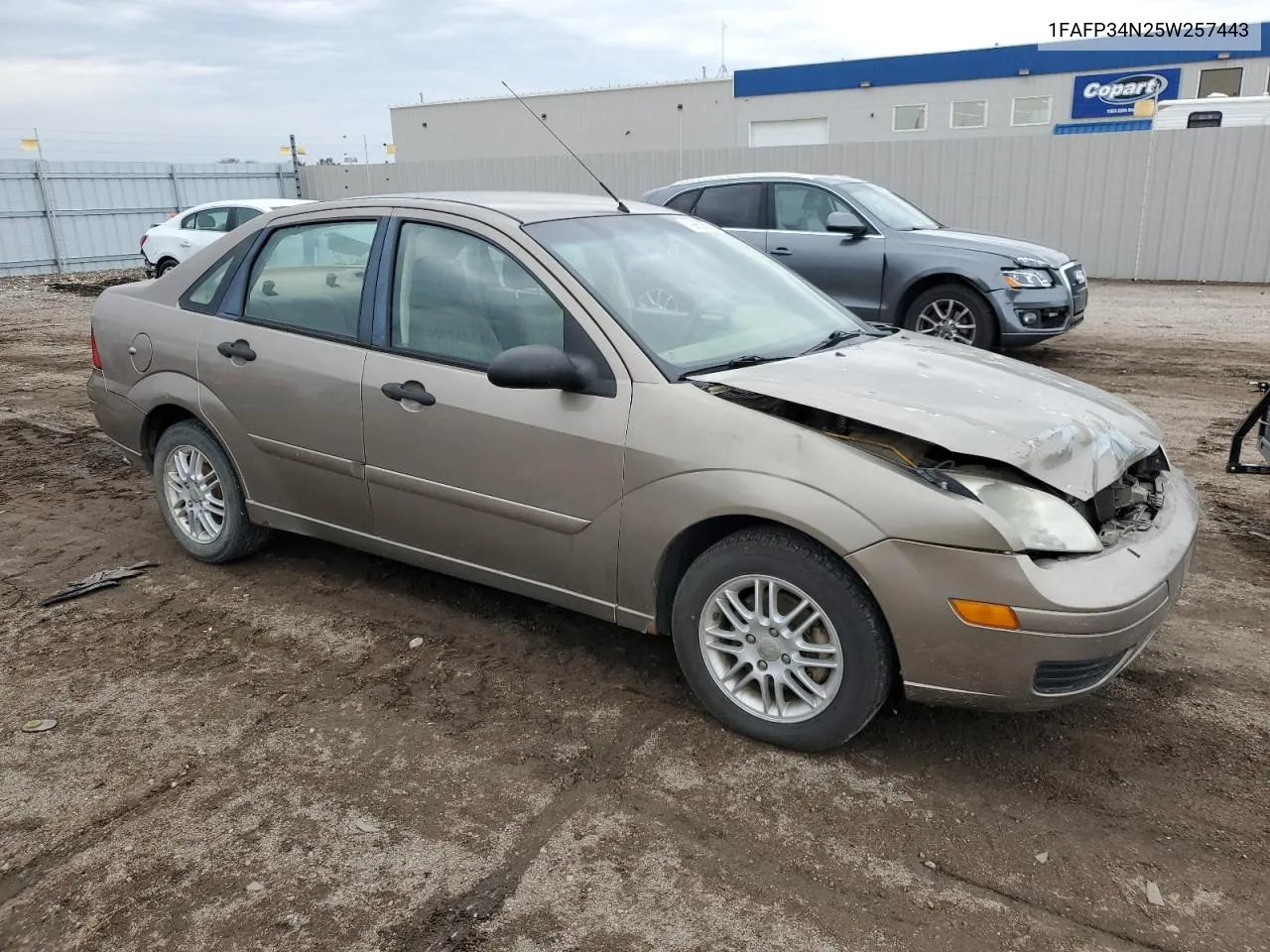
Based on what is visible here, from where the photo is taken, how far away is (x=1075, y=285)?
9359 mm

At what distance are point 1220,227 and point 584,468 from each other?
53.7 ft

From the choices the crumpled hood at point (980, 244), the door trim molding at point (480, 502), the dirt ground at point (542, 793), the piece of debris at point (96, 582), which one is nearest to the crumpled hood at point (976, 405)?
the door trim molding at point (480, 502)

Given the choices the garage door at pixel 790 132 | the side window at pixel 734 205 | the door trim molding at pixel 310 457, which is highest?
the garage door at pixel 790 132

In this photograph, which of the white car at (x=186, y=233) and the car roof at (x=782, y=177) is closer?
the car roof at (x=782, y=177)

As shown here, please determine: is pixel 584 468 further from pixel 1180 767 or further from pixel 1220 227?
pixel 1220 227

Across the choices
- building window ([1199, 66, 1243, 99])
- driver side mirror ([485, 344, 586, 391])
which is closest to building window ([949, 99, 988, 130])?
building window ([1199, 66, 1243, 99])

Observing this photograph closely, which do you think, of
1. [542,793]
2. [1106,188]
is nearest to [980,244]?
[542,793]

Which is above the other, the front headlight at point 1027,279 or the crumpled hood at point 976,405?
the crumpled hood at point 976,405

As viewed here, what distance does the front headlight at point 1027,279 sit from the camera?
8.85 metres

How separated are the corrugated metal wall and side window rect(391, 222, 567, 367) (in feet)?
45.8

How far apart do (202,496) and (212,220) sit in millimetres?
13200

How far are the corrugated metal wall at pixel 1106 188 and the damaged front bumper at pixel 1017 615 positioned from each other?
51.7 feet

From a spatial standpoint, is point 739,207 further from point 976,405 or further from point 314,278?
point 976,405

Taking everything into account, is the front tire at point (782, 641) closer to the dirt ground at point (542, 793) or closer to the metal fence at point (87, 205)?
the dirt ground at point (542, 793)
